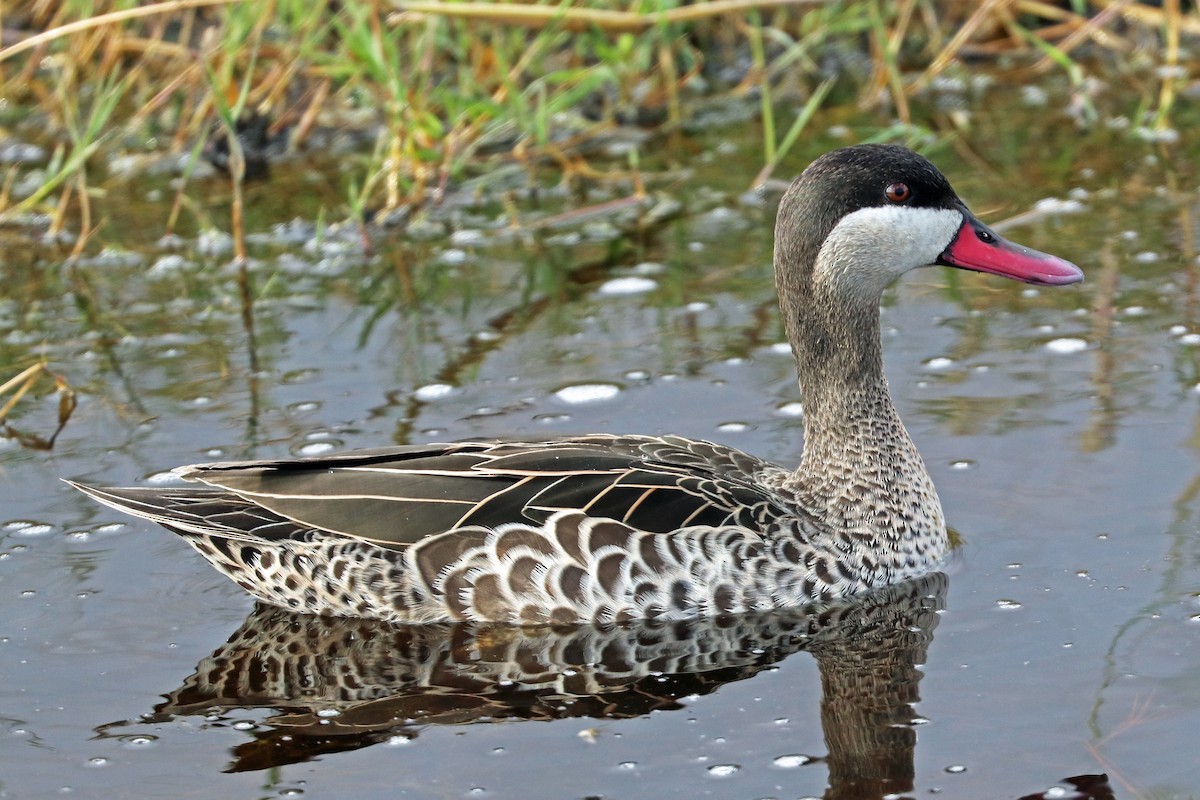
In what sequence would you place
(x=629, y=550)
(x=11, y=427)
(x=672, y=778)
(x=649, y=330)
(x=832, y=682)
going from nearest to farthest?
(x=672, y=778), (x=832, y=682), (x=629, y=550), (x=11, y=427), (x=649, y=330)

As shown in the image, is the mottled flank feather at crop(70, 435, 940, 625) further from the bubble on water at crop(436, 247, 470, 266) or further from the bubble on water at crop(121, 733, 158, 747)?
the bubble on water at crop(436, 247, 470, 266)

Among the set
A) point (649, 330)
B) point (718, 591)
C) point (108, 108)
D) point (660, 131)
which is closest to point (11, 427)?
point (108, 108)

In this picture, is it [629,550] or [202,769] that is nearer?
[202,769]

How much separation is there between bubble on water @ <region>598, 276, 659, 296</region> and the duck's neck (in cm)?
223

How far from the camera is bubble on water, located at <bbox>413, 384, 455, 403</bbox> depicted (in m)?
6.71

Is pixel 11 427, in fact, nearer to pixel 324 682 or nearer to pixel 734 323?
pixel 324 682

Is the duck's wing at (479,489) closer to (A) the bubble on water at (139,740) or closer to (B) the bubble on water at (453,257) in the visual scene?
(A) the bubble on water at (139,740)

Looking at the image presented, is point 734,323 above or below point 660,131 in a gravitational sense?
below

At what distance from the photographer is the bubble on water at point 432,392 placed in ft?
22.0

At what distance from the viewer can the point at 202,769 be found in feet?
14.2

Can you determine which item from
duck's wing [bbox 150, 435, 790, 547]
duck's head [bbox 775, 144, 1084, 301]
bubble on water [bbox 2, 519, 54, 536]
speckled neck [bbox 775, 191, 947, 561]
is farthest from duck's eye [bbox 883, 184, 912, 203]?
bubble on water [bbox 2, 519, 54, 536]

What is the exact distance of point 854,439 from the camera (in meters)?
5.50

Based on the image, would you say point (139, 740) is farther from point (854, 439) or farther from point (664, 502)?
point (854, 439)

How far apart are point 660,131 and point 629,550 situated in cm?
520
